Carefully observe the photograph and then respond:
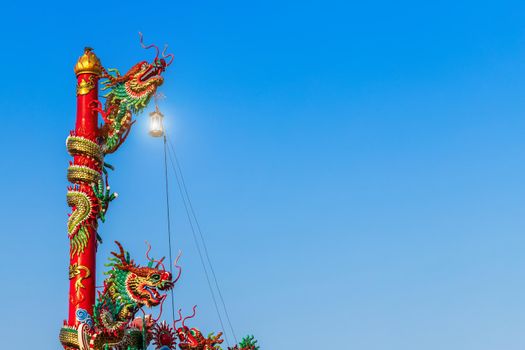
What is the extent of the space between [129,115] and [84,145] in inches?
53.3

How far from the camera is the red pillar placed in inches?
725

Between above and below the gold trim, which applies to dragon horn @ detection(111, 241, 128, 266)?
below

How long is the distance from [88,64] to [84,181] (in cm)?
260

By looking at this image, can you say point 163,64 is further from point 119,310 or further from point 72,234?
point 119,310

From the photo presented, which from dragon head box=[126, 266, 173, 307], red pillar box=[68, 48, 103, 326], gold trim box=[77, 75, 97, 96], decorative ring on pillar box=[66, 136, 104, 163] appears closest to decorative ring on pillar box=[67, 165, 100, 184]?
red pillar box=[68, 48, 103, 326]

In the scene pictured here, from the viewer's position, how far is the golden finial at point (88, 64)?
19.9 m

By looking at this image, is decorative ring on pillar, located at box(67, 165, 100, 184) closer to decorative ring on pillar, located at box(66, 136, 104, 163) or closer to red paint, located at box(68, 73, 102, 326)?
red paint, located at box(68, 73, 102, 326)

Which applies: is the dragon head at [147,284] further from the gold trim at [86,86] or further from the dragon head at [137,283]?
the gold trim at [86,86]

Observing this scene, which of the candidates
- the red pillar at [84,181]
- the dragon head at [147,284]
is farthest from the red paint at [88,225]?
the dragon head at [147,284]

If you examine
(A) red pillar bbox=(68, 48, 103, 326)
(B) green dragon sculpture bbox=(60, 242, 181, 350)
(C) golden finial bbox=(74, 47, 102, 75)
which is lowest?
(B) green dragon sculpture bbox=(60, 242, 181, 350)

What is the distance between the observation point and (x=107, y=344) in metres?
17.9

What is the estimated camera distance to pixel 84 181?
1912 cm

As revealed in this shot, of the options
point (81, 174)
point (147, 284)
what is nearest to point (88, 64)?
point (81, 174)

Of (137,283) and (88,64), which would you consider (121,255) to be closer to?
(137,283)
